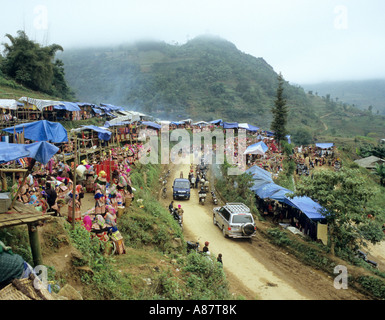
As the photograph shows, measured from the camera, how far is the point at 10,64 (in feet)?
131

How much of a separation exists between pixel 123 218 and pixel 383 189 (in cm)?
3538

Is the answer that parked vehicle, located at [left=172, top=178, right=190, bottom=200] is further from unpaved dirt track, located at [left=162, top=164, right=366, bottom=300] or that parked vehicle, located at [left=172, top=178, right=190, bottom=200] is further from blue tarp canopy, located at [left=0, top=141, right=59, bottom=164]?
blue tarp canopy, located at [left=0, top=141, right=59, bottom=164]

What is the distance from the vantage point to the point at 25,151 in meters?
5.66

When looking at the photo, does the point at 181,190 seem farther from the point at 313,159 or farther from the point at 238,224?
the point at 313,159

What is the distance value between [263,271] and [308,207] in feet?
15.7

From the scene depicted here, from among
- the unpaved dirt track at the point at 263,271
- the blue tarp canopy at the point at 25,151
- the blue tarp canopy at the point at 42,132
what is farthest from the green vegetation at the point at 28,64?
the blue tarp canopy at the point at 25,151

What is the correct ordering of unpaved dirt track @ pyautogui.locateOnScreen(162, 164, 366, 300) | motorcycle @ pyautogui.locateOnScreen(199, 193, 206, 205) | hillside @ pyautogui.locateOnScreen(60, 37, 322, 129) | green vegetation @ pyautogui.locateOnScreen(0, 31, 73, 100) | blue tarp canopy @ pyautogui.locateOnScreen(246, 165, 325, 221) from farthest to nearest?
hillside @ pyautogui.locateOnScreen(60, 37, 322, 129), green vegetation @ pyautogui.locateOnScreen(0, 31, 73, 100), motorcycle @ pyautogui.locateOnScreen(199, 193, 206, 205), blue tarp canopy @ pyautogui.locateOnScreen(246, 165, 325, 221), unpaved dirt track @ pyautogui.locateOnScreen(162, 164, 366, 300)

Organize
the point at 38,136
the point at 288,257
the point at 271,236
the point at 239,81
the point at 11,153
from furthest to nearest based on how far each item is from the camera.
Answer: the point at 239,81 < the point at 271,236 < the point at 288,257 < the point at 38,136 < the point at 11,153

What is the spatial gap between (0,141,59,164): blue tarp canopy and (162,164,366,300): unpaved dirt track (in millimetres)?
7510

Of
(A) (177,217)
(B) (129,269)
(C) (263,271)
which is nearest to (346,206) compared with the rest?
(C) (263,271)

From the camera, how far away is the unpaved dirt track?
32.6ft

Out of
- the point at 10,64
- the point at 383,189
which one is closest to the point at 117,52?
the point at 10,64

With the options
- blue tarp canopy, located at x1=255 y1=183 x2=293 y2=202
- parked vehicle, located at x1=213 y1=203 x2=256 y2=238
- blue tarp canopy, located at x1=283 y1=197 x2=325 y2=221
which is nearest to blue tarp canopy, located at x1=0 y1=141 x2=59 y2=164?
parked vehicle, located at x1=213 y1=203 x2=256 y2=238

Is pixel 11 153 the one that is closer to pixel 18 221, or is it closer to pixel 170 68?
pixel 18 221
